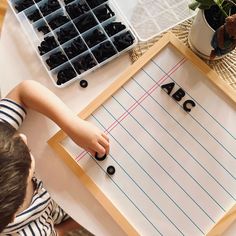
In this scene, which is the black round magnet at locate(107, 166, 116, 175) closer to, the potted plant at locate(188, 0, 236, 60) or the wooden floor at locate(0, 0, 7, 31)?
the potted plant at locate(188, 0, 236, 60)

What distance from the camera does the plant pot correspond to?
69cm

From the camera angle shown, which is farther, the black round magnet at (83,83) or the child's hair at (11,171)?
the black round magnet at (83,83)

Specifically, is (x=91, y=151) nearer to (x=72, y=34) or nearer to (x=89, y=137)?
(x=89, y=137)

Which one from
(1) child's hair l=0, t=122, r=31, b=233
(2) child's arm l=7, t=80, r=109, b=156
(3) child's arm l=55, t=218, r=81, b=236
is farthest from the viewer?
(3) child's arm l=55, t=218, r=81, b=236

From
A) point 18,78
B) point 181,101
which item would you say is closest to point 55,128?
point 18,78

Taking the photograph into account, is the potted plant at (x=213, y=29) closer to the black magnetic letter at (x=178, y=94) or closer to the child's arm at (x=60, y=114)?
the black magnetic letter at (x=178, y=94)

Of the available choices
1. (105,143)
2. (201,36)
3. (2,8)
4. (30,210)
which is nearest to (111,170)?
(105,143)

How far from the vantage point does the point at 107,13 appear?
2.55 feet

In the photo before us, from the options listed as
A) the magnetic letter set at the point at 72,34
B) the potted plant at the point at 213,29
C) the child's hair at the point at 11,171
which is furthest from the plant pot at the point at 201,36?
the child's hair at the point at 11,171

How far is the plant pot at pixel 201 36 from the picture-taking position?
69 centimetres

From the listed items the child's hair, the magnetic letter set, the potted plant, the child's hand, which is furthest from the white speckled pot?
the child's hair

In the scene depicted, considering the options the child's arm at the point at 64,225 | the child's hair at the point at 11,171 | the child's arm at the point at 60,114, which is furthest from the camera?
the child's arm at the point at 64,225

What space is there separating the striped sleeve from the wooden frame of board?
67mm

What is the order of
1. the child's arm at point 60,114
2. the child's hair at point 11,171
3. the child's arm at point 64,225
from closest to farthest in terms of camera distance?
the child's hair at point 11,171
the child's arm at point 60,114
the child's arm at point 64,225
